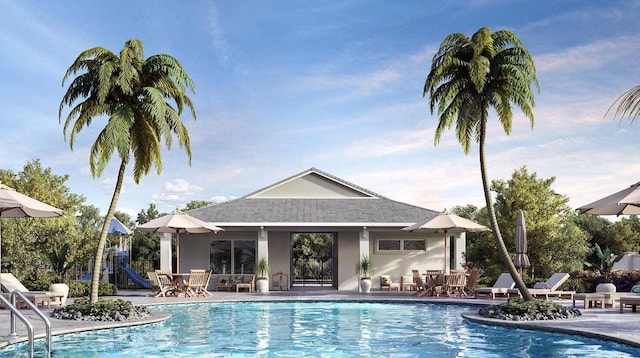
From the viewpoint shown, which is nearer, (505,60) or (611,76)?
(505,60)

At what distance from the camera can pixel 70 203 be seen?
129 ft

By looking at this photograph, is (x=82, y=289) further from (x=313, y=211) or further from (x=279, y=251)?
(x=313, y=211)

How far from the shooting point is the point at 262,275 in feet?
87.7

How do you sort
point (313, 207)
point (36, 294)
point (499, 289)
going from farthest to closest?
point (313, 207) < point (499, 289) < point (36, 294)

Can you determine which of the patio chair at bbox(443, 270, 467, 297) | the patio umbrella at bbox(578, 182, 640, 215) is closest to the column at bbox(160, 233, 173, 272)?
the patio chair at bbox(443, 270, 467, 297)

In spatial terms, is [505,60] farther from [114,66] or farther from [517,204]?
[517,204]

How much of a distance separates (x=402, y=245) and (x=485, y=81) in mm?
12486

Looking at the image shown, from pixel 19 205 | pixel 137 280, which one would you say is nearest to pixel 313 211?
pixel 137 280

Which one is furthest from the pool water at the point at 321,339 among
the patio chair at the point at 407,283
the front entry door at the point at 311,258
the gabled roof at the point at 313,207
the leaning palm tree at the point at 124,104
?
the front entry door at the point at 311,258

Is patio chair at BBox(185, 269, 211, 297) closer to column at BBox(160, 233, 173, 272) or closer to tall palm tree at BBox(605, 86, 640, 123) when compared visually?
column at BBox(160, 233, 173, 272)

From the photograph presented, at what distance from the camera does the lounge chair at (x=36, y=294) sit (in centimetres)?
1850

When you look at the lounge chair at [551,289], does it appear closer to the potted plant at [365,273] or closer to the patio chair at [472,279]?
the patio chair at [472,279]

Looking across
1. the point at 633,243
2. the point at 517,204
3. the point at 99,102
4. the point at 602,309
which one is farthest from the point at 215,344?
the point at 633,243

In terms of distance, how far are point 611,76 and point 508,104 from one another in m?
7.36
